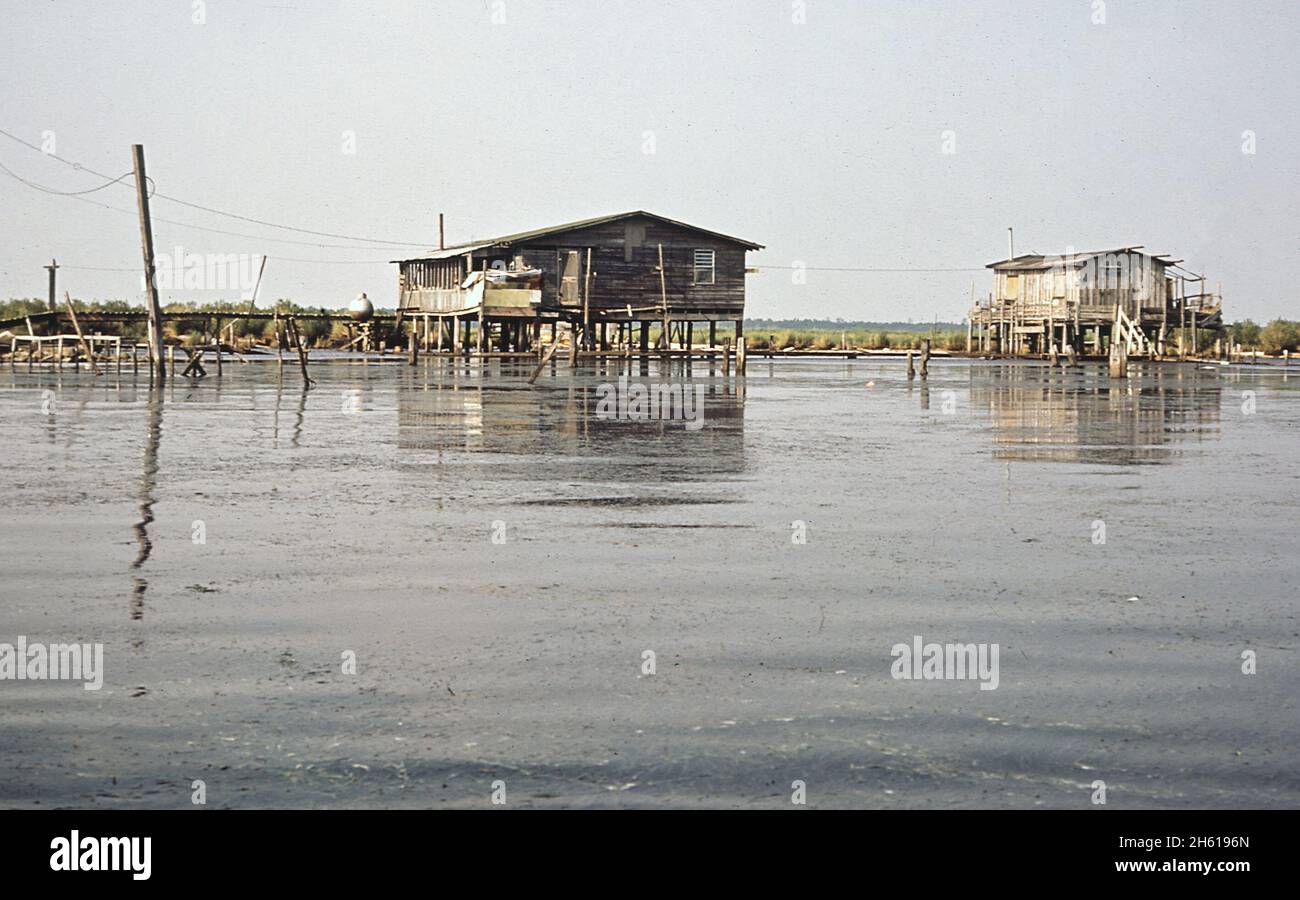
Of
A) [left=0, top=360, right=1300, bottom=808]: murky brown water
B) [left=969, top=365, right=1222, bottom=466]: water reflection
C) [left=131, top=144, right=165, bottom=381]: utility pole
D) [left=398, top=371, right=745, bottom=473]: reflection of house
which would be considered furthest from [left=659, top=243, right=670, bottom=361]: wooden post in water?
[left=0, top=360, right=1300, bottom=808]: murky brown water

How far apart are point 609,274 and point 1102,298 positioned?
2975 cm

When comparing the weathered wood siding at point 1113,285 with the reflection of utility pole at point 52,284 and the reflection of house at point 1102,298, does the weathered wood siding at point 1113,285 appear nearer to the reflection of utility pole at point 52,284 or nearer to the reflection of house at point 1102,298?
the reflection of house at point 1102,298

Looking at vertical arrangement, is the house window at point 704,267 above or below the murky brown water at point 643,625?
above

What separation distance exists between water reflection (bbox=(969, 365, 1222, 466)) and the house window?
1872 centimetres

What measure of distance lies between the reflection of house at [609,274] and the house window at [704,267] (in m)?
0.04

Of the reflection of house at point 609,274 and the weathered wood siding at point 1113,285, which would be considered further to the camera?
the weathered wood siding at point 1113,285

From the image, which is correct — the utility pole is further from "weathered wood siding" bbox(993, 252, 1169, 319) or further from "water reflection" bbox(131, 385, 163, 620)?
"weathered wood siding" bbox(993, 252, 1169, 319)

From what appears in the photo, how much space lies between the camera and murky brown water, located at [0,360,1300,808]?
567 cm

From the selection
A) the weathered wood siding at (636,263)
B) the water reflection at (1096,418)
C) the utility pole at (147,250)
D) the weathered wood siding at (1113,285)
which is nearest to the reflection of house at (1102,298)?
the weathered wood siding at (1113,285)

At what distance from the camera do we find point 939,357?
10544 centimetres

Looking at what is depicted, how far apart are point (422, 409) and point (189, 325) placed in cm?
8498

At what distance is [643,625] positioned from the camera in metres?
8.40

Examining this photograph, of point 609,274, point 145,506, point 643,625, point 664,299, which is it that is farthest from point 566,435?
point 609,274

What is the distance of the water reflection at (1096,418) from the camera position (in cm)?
2080
